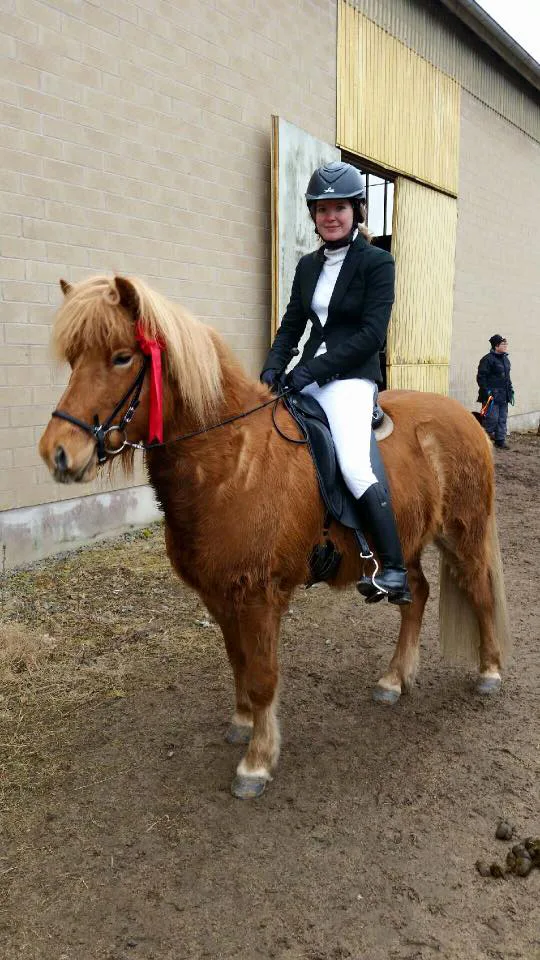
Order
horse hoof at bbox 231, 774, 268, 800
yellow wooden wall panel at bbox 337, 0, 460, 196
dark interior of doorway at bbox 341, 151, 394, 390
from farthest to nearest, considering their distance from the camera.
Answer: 1. dark interior of doorway at bbox 341, 151, 394, 390
2. yellow wooden wall panel at bbox 337, 0, 460, 196
3. horse hoof at bbox 231, 774, 268, 800

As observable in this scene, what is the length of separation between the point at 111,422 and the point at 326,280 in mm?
1369

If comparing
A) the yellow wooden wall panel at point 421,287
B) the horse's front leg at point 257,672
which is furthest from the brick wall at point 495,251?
the horse's front leg at point 257,672

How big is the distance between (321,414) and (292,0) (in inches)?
258

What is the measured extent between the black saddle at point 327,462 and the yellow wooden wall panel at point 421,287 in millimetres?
6735

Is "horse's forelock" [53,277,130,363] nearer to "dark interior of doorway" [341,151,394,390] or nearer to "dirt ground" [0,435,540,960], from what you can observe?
"dirt ground" [0,435,540,960]

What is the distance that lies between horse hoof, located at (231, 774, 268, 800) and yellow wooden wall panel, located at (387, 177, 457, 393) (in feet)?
24.1

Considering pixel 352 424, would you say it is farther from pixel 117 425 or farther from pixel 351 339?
pixel 117 425

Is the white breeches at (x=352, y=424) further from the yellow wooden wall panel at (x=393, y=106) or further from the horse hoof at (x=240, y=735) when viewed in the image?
the yellow wooden wall panel at (x=393, y=106)

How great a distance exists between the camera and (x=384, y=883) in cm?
220

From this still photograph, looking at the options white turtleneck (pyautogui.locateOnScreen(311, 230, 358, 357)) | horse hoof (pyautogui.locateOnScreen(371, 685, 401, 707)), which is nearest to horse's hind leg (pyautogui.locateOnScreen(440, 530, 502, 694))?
horse hoof (pyautogui.locateOnScreen(371, 685, 401, 707))

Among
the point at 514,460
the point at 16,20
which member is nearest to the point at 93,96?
the point at 16,20

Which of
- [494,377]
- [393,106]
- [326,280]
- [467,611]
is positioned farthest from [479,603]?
[494,377]

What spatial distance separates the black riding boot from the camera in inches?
107

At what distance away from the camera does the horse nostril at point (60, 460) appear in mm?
1979
